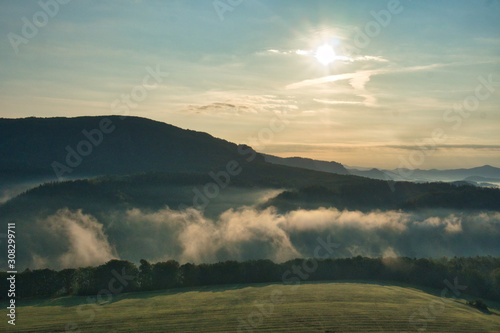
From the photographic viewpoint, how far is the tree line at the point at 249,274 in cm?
7625

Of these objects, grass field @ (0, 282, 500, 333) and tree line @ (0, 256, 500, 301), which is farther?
tree line @ (0, 256, 500, 301)

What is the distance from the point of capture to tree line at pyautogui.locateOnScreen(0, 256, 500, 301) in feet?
250

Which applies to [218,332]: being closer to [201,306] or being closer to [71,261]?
[201,306]

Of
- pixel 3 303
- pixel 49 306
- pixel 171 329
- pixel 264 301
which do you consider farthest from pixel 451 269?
pixel 3 303

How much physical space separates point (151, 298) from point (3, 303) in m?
27.4

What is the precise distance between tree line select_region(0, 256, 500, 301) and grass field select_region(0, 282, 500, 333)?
4.18 meters

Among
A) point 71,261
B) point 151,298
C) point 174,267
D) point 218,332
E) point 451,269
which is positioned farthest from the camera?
point 71,261

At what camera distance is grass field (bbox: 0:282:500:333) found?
2228 inches

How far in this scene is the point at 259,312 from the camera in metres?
62.8

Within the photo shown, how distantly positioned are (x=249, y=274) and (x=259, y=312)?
2583cm

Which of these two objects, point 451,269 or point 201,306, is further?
point 451,269

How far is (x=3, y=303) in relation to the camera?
226ft

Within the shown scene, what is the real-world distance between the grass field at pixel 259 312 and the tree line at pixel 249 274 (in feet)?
13.7

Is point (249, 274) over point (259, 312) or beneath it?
over
